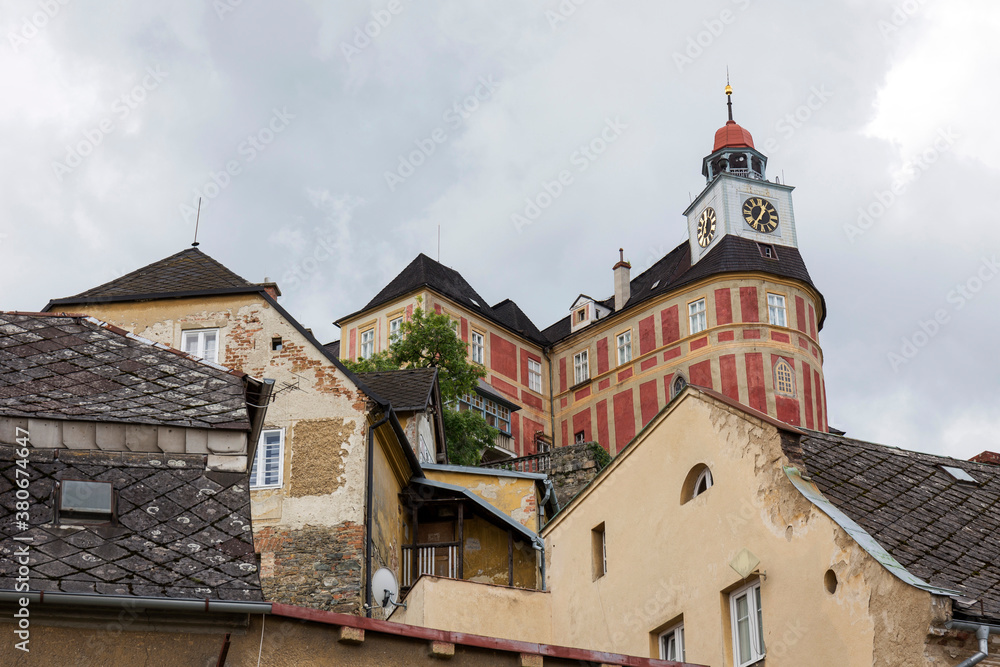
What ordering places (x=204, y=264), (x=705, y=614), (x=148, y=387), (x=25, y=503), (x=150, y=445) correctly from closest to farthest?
(x=25, y=503)
(x=150, y=445)
(x=148, y=387)
(x=705, y=614)
(x=204, y=264)

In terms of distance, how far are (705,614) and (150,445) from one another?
771cm

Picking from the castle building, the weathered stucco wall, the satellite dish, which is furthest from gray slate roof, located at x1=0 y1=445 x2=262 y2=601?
the castle building

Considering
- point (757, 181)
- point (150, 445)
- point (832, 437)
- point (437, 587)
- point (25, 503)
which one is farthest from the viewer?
point (757, 181)

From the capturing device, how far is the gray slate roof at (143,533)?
30.5ft

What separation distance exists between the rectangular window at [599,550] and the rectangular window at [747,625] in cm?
345

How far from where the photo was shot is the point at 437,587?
64.5 feet

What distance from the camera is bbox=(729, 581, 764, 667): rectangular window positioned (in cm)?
1448

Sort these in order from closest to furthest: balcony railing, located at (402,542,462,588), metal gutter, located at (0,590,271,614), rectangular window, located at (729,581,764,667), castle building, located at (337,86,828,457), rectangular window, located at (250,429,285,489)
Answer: metal gutter, located at (0,590,271,614), rectangular window, located at (729,581,764,667), rectangular window, located at (250,429,285,489), balcony railing, located at (402,542,462,588), castle building, located at (337,86,828,457)

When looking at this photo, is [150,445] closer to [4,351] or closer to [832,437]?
[4,351]

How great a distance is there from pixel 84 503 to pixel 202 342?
14.7 meters

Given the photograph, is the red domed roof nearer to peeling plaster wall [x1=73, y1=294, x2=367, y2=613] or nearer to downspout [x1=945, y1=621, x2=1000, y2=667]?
peeling plaster wall [x1=73, y1=294, x2=367, y2=613]

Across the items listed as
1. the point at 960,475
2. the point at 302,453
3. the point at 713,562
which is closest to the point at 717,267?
the point at 302,453

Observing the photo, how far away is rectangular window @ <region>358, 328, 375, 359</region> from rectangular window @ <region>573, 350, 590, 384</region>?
948 cm

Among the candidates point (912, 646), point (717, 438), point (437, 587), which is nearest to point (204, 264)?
point (437, 587)
